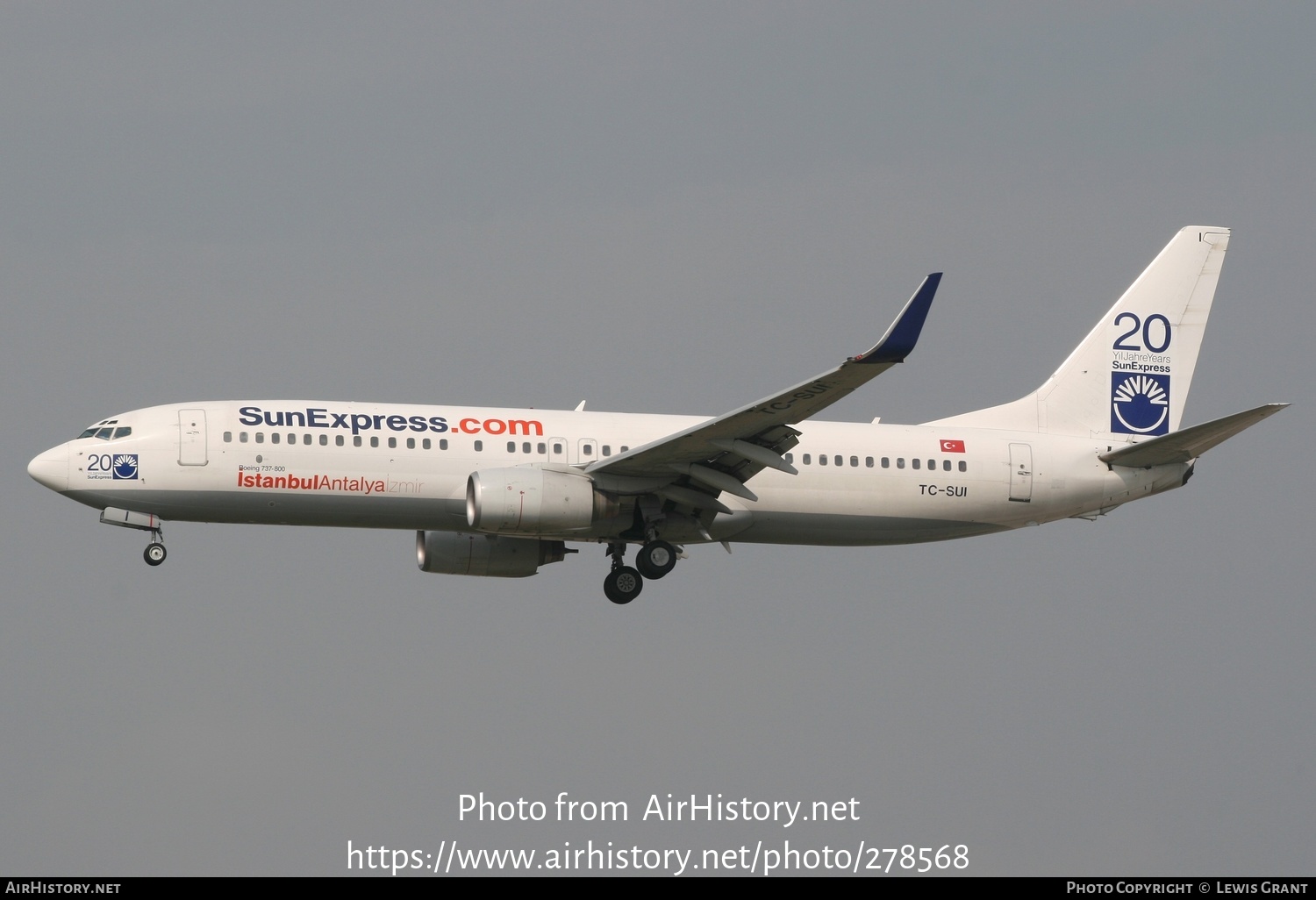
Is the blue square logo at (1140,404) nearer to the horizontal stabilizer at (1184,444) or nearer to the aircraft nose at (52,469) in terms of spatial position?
the horizontal stabilizer at (1184,444)

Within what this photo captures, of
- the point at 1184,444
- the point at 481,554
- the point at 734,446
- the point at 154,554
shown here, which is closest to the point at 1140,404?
the point at 1184,444

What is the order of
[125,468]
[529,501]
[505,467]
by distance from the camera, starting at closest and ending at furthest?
[529,501]
[125,468]
[505,467]

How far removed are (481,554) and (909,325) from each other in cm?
1422

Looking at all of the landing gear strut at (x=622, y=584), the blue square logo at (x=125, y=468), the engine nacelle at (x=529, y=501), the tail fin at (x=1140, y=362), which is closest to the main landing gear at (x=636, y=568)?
the landing gear strut at (x=622, y=584)

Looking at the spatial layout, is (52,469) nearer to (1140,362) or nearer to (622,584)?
(622,584)

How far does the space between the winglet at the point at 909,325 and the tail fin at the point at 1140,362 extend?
441 inches

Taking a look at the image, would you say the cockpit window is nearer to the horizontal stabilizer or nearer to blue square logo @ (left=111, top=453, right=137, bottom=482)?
blue square logo @ (left=111, top=453, right=137, bottom=482)

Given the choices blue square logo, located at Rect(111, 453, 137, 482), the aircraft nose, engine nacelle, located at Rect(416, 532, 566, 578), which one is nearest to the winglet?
engine nacelle, located at Rect(416, 532, 566, 578)

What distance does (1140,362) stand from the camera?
48469 mm

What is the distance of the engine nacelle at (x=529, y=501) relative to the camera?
132 feet

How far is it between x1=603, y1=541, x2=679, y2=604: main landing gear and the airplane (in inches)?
1.6

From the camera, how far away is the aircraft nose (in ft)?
136

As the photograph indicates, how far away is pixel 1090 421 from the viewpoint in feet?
155

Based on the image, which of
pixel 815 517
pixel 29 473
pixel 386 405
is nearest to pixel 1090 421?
pixel 815 517
